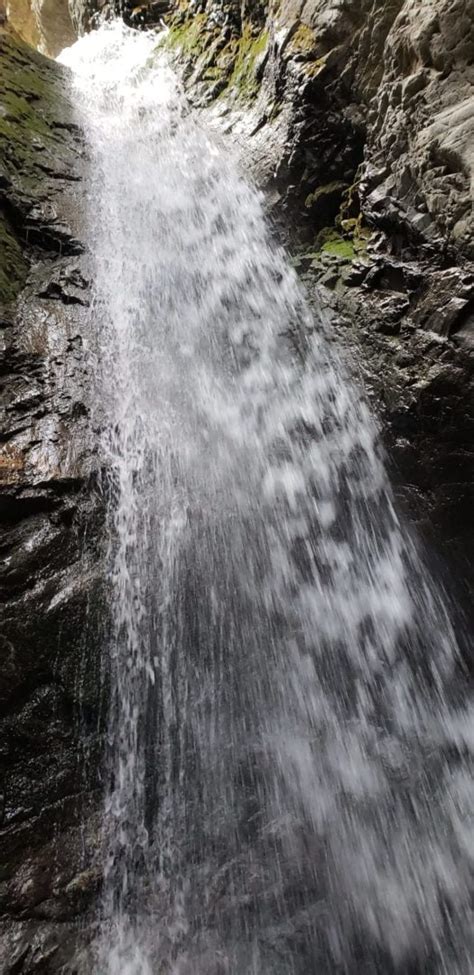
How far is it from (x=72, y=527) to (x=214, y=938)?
2.74m

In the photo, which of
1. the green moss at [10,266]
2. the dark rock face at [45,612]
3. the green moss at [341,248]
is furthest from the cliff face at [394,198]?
the green moss at [10,266]

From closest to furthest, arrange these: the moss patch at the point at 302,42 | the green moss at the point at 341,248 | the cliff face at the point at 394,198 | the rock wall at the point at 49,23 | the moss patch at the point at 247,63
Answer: the cliff face at the point at 394,198 → the green moss at the point at 341,248 → the moss patch at the point at 302,42 → the moss patch at the point at 247,63 → the rock wall at the point at 49,23

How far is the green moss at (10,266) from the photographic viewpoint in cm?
497

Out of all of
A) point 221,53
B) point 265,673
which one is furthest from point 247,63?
point 265,673

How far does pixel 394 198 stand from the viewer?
A: 15.8 feet

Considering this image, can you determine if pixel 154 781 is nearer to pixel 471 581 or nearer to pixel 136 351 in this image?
pixel 471 581

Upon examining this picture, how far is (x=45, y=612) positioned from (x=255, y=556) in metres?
1.68

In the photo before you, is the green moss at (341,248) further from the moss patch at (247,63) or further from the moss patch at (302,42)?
the moss patch at (247,63)

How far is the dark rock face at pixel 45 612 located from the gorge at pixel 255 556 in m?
0.02

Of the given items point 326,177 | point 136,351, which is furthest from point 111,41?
point 136,351

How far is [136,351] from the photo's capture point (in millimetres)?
5367

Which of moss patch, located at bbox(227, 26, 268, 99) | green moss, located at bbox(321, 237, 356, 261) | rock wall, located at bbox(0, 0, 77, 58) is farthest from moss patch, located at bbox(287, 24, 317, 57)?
rock wall, located at bbox(0, 0, 77, 58)

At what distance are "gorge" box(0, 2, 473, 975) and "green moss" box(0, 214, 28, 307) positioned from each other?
0.04 metres

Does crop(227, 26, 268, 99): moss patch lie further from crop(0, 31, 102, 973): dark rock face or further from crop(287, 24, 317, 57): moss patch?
crop(0, 31, 102, 973): dark rock face
